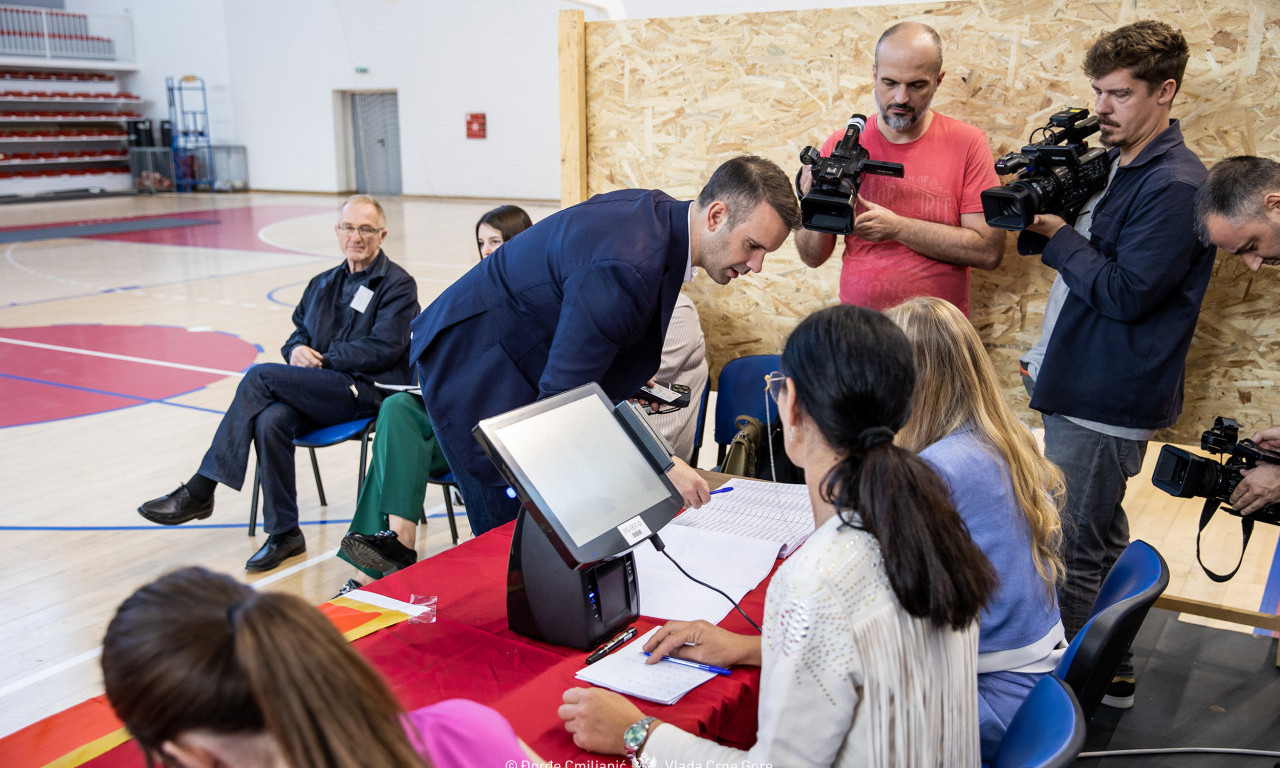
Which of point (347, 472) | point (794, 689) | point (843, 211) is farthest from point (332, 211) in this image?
point (794, 689)

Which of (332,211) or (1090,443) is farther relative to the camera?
(332,211)

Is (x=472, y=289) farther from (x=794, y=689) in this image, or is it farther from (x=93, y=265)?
(x=93, y=265)

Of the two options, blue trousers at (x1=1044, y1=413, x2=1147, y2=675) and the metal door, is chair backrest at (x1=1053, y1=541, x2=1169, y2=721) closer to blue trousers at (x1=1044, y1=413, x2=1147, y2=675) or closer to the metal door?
blue trousers at (x1=1044, y1=413, x2=1147, y2=675)

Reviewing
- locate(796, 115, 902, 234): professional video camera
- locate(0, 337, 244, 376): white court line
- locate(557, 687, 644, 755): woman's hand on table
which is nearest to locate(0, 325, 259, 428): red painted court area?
locate(0, 337, 244, 376): white court line

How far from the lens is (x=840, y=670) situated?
1135 mm

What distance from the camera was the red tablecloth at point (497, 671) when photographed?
1.34 m

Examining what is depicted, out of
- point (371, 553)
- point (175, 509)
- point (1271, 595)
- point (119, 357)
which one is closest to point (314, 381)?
point (175, 509)

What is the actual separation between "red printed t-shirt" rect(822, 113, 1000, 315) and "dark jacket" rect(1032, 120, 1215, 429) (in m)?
0.38

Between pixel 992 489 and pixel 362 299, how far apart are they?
2.94 meters

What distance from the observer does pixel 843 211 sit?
2775 mm

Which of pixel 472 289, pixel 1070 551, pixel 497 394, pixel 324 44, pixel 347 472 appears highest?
pixel 324 44

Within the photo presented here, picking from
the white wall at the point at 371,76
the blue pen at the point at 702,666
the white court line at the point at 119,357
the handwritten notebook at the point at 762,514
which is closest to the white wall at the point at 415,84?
the white wall at the point at 371,76

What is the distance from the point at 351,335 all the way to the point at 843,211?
213 cm

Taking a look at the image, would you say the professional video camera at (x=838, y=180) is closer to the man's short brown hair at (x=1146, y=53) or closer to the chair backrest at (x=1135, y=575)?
the man's short brown hair at (x=1146, y=53)
